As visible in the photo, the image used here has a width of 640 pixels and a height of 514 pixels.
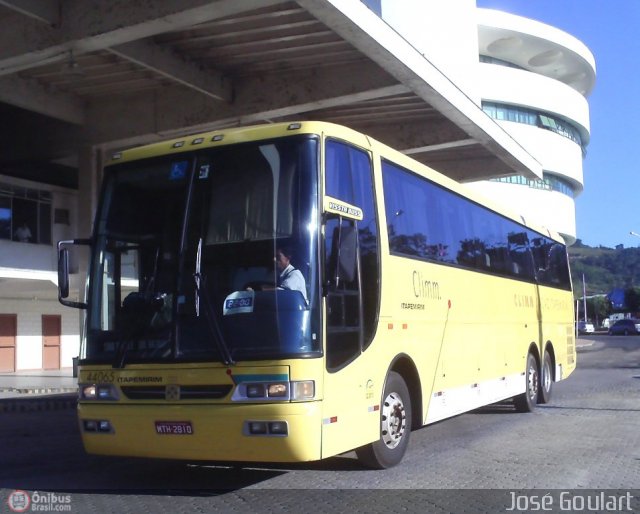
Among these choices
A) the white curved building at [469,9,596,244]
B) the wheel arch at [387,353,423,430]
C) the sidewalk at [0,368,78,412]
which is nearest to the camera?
the wheel arch at [387,353,423,430]

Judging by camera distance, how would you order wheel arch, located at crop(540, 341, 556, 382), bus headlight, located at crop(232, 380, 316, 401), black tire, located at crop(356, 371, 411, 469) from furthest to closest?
wheel arch, located at crop(540, 341, 556, 382), black tire, located at crop(356, 371, 411, 469), bus headlight, located at crop(232, 380, 316, 401)

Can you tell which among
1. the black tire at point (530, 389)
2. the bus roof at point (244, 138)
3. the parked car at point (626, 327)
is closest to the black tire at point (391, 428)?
the bus roof at point (244, 138)

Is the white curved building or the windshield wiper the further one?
the white curved building

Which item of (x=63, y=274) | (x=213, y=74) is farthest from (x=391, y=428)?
(x=213, y=74)

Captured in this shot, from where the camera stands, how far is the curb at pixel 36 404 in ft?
56.5

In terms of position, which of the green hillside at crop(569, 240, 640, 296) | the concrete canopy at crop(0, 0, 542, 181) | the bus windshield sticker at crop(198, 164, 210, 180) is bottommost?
the bus windshield sticker at crop(198, 164, 210, 180)

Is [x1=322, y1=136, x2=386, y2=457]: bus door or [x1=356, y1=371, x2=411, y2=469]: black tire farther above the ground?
[x1=322, y1=136, x2=386, y2=457]: bus door

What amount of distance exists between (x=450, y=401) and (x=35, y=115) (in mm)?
→ 15431

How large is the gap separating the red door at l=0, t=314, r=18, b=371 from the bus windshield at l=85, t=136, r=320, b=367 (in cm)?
2398

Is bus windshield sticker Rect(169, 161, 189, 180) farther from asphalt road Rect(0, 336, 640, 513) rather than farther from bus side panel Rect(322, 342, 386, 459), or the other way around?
asphalt road Rect(0, 336, 640, 513)

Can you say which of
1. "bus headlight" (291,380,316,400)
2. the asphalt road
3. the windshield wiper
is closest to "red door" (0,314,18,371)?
the asphalt road

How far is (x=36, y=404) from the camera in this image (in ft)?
57.5

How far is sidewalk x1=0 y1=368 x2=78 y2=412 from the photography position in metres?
17.5

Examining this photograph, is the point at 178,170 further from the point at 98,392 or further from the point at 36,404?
the point at 36,404
